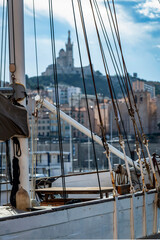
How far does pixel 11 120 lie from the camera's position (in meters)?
5.00

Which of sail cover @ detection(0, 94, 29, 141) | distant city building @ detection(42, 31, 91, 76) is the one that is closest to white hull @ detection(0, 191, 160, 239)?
sail cover @ detection(0, 94, 29, 141)

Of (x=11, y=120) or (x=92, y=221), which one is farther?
(x=11, y=120)

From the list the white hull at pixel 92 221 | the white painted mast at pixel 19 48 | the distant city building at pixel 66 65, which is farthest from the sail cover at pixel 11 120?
the distant city building at pixel 66 65

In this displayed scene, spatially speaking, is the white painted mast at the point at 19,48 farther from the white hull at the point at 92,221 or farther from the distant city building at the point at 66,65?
the distant city building at the point at 66,65

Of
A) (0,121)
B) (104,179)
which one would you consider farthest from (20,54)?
(104,179)

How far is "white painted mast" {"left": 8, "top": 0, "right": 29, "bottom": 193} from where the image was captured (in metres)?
5.50

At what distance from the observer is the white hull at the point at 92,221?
418 centimetres

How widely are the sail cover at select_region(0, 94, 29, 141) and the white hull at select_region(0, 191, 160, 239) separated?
1.07m

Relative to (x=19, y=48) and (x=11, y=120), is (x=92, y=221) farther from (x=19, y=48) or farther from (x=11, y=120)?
(x=19, y=48)

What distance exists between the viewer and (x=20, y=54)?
570 cm

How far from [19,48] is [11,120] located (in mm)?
1151

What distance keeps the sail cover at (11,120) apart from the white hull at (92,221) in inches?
42.1

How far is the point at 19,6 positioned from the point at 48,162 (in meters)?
31.0

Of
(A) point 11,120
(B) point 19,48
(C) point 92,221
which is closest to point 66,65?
(B) point 19,48
